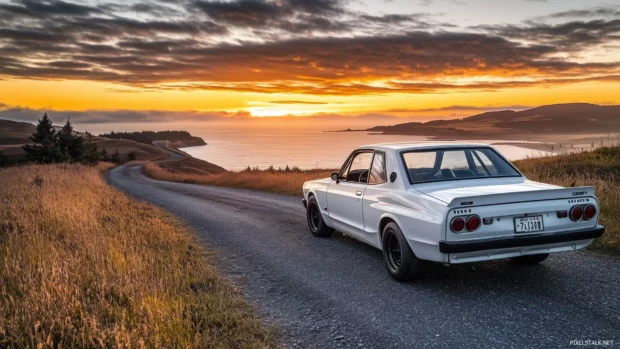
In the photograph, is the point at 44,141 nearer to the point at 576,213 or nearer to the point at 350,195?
the point at 350,195

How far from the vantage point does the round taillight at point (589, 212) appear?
17.4 ft

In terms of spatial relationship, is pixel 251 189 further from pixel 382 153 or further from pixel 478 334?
pixel 478 334

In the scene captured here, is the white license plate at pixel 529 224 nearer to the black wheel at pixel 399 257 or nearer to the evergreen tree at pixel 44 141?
the black wheel at pixel 399 257

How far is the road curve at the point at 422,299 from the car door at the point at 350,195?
496 millimetres

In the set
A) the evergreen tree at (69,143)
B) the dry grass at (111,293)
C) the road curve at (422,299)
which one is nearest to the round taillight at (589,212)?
the road curve at (422,299)

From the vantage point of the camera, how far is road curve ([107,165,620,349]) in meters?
4.23

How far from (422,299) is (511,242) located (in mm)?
1151

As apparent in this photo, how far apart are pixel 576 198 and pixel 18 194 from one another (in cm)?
1314

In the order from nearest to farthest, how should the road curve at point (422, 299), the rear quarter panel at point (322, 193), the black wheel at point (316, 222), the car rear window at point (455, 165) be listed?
the road curve at point (422, 299), the car rear window at point (455, 165), the rear quarter panel at point (322, 193), the black wheel at point (316, 222)

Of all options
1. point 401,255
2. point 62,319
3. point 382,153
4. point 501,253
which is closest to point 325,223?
point 382,153

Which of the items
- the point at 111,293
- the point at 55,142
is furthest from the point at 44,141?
the point at 111,293

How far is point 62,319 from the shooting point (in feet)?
13.6

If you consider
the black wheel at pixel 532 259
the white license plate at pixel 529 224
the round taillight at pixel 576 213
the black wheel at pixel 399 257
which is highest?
the round taillight at pixel 576 213

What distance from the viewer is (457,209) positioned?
16.2 feet
